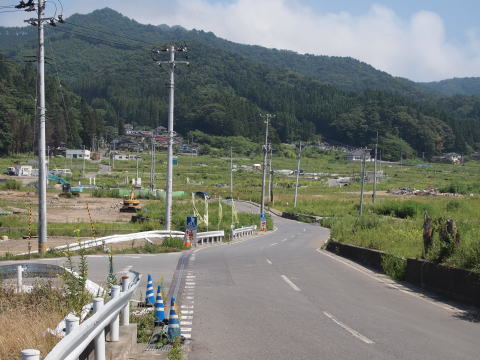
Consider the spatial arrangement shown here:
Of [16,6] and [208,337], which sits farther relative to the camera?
[16,6]

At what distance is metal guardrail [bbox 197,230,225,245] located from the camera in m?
30.1

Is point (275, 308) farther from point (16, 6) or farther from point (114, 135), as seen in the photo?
point (114, 135)

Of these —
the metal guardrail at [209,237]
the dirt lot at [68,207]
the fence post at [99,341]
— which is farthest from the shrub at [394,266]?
the dirt lot at [68,207]

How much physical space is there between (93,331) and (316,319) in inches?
230

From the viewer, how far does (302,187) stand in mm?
108000

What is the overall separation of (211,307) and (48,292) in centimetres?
343

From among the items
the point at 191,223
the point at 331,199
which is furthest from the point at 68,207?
the point at 331,199

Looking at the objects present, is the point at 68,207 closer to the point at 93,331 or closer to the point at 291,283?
the point at 291,283

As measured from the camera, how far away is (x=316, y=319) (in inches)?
410

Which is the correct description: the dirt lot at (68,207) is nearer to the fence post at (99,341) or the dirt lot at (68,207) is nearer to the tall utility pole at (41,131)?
the tall utility pole at (41,131)

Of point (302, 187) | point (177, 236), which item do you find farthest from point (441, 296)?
point (302, 187)

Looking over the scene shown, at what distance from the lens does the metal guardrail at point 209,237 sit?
30.1m

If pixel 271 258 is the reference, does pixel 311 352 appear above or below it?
above

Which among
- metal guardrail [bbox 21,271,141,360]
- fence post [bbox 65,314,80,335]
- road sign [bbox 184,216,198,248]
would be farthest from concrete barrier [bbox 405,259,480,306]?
road sign [bbox 184,216,198,248]
